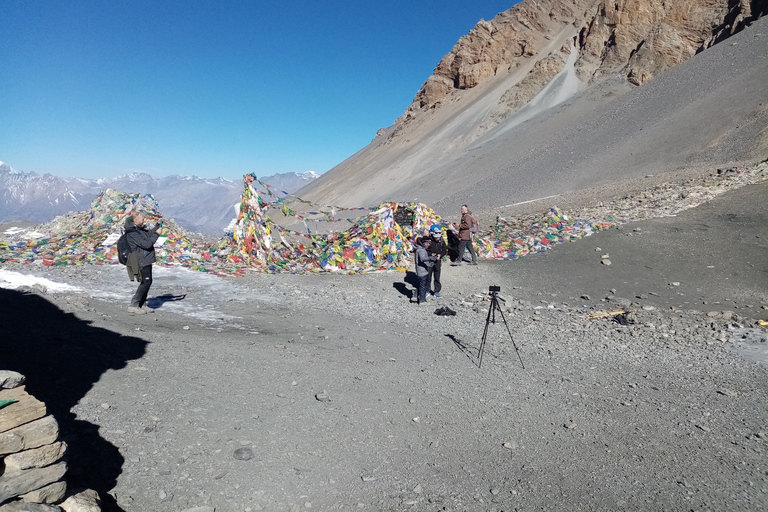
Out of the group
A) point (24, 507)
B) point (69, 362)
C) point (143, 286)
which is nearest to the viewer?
point (24, 507)

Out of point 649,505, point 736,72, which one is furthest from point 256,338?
point 736,72

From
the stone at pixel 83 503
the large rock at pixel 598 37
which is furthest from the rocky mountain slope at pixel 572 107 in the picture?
the stone at pixel 83 503

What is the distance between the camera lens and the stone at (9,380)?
286 centimetres

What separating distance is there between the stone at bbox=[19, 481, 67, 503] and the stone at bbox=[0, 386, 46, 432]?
1.25 ft

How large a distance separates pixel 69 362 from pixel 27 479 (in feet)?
8.63

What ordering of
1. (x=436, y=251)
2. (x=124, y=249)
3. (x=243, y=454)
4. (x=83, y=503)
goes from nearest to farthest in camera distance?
(x=83, y=503)
(x=243, y=454)
(x=124, y=249)
(x=436, y=251)

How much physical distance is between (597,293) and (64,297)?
9894mm

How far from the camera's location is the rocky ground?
372 centimetres

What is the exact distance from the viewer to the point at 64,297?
26.8 ft

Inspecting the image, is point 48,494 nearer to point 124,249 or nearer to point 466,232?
point 124,249

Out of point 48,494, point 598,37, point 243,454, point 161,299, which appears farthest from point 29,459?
point 598,37

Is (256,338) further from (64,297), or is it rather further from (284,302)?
(64,297)

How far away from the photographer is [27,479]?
9.03 ft

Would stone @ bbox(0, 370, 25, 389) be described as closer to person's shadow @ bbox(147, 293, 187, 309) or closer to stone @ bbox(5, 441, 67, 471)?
stone @ bbox(5, 441, 67, 471)
